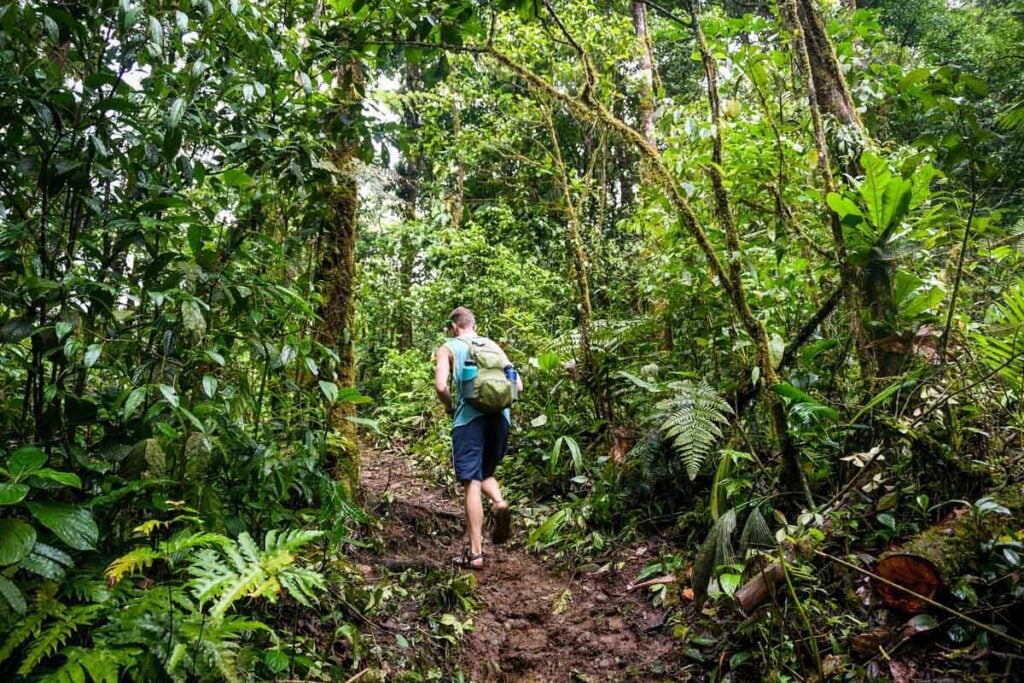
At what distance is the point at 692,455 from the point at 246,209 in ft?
9.54

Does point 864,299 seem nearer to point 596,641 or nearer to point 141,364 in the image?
point 596,641

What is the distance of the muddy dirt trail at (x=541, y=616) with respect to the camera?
3.23 meters

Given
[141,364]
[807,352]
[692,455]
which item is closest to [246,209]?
[141,364]

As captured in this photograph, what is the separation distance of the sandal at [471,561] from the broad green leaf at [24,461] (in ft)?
10.4

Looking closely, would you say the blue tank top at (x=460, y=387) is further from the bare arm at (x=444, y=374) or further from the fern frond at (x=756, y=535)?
the fern frond at (x=756, y=535)

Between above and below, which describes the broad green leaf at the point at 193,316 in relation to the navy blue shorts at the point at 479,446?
above

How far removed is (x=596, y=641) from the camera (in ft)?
11.5

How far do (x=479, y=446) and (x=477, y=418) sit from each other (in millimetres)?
220

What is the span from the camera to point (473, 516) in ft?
15.2

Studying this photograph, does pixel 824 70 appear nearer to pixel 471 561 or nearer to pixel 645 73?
pixel 471 561

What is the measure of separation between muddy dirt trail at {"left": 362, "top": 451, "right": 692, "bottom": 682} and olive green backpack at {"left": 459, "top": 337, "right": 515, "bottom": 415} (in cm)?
116

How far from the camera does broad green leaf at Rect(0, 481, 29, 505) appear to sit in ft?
5.31

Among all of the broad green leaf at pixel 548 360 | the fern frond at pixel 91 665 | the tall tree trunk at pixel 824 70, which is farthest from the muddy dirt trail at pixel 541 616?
the tall tree trunk at pixel 824 70

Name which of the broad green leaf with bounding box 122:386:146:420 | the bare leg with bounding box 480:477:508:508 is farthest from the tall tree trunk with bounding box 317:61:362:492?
the broad green leaf with bounding box 122:386:146:420
